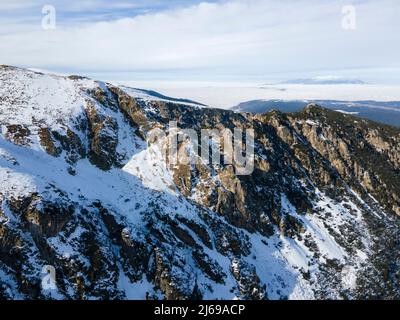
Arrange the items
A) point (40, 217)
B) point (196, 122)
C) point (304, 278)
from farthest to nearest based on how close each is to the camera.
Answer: point (196, 122), point (304, 278), point (40, 217)

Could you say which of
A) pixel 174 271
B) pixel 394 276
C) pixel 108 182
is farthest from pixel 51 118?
pixel 394 276

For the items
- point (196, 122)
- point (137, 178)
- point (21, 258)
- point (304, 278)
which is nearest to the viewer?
point (21, 258)

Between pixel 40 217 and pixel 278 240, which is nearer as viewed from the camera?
pixel 40 217

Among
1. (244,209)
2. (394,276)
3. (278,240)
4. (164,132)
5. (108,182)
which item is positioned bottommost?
(394,276)

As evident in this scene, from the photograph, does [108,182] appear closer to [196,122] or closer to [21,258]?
[21,258]

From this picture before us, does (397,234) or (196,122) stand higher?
(196,122)

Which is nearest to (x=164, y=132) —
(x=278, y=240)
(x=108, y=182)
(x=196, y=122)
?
(x=196, y=122)
